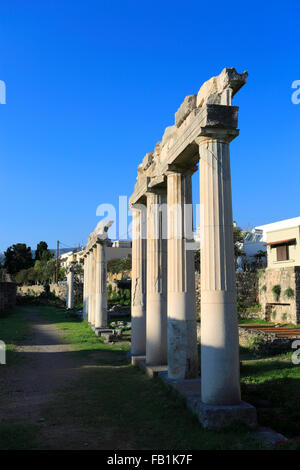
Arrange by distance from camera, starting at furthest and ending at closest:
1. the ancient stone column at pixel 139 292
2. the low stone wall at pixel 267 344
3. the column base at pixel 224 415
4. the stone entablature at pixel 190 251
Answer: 1. the low stone wall at pixel 267 344
2. the ancient stone column at pixel 139 292
3. the stone entablature at pixel 190 251
4. the column base at pixel 224 415

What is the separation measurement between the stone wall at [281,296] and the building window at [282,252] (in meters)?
4.68

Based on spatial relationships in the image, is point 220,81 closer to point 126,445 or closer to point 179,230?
point 179,230

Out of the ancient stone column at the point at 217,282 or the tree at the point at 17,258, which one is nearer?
the ancient stone column at the point at 217,282

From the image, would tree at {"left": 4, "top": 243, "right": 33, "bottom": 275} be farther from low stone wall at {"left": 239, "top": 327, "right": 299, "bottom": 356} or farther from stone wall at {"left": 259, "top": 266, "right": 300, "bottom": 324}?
low stone wall at {"left": 239, "top": 327, "right": 299, "bottom": 356}

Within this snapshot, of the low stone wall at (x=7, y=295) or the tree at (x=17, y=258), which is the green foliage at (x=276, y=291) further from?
the tree at (x=17, y=258)

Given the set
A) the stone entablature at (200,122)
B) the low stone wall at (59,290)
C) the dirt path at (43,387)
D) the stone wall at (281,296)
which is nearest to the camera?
the dirt path at (43,387)

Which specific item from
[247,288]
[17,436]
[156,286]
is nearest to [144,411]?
[17,436]

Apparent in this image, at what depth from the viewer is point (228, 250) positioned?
662 centimetres

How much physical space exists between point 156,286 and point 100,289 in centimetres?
1049

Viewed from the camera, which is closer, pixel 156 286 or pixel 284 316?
pixel 156 286

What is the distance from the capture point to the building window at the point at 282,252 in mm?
31219

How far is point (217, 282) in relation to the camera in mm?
6512

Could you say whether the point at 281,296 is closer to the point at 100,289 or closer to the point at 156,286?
the point at 100,289

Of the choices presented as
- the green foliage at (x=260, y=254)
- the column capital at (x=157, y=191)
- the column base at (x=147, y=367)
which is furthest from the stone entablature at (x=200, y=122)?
the green foliage at (x=260, y=254)
